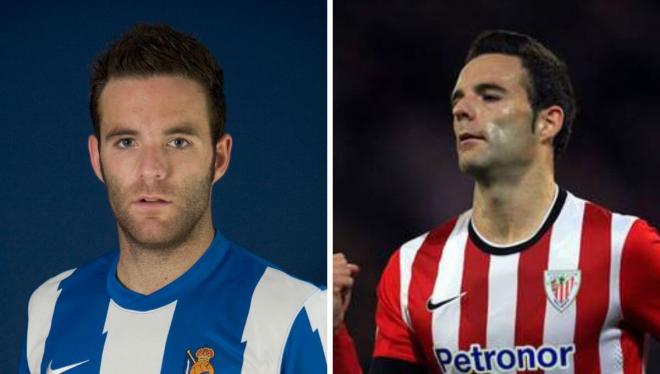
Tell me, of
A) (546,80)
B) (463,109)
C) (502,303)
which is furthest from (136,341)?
(546,80)

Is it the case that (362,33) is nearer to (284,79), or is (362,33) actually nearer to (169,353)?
(284,79)

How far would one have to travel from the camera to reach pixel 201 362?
2.47 metres

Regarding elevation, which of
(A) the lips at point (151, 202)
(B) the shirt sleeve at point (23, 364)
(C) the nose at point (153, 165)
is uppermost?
(C) the nose at point (153, 165)

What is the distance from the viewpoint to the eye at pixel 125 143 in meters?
2.52

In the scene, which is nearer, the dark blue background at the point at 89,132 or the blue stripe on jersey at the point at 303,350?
the blue stripe on jersey at the point at 303,350

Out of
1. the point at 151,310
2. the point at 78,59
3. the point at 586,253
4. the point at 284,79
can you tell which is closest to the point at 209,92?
the point at 284,79

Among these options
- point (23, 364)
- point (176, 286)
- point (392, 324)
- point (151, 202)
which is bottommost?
point (23, 364)

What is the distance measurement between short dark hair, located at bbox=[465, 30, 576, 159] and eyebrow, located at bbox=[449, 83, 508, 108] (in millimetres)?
78

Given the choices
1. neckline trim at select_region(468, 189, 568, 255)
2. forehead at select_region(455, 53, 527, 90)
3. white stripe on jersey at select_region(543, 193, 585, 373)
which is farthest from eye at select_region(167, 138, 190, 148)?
white stripe on jersey at select_region(543, 193, 585, 373)

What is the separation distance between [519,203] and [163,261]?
3.28 feet

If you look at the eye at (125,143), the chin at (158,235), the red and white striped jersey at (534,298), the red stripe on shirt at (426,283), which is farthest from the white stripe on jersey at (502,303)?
the eye at (125,143)

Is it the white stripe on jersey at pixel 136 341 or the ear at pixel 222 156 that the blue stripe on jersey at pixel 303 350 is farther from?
the ear at pixel 222 156

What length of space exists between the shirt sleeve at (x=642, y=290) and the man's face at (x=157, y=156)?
116cm

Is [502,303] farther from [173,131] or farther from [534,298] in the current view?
[173,131]
